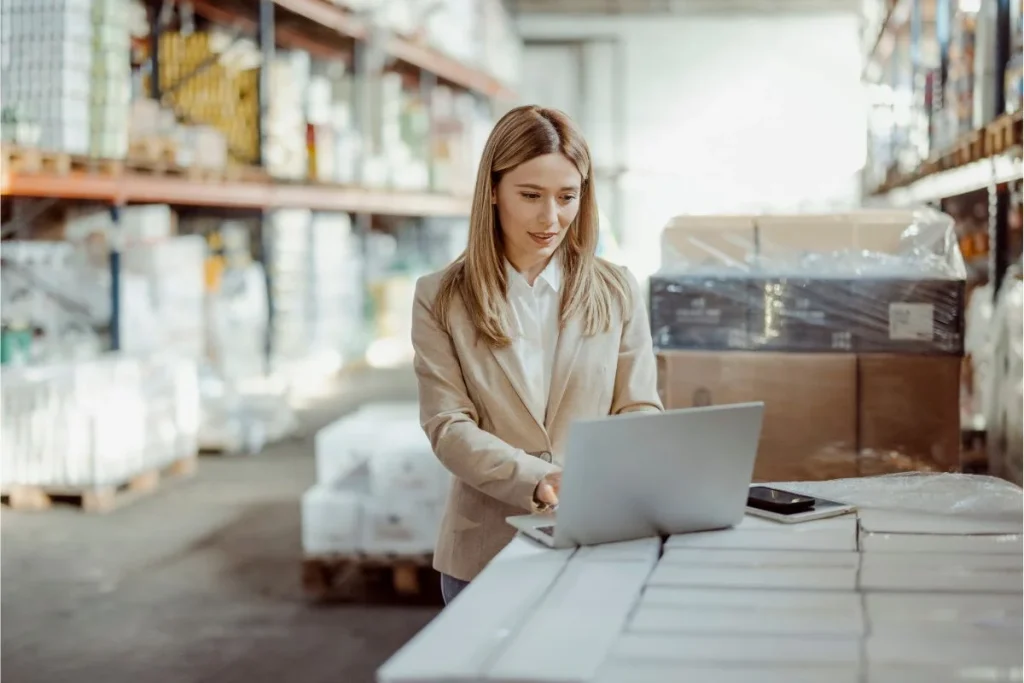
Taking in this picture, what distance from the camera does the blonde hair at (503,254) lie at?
7.23 ft

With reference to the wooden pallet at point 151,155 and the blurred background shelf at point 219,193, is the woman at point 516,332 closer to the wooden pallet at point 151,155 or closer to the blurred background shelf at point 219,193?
the blurred background shelf at point 219,193

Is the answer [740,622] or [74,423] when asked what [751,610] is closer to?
[740,622]

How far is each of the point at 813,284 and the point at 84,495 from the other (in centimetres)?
397

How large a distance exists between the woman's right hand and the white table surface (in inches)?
9.9

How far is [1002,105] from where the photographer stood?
411cm

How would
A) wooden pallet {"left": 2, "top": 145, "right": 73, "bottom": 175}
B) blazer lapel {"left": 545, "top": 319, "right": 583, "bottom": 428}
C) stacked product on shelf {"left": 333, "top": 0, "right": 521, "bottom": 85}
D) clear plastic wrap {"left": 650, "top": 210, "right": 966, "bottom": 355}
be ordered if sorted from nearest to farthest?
blazer lapel {"left": 545, "top": 319, "right": 583, "bottom": 428} → clear plastic wrap {"left": 650, "top": 210, "right": 966, "bottom": 355} → wooden pallet {"left": 2, "top": 145, "right": 73, "bottom": 175} → stacked product on shelf {"left": 333, "top": 0, "right": 521, "bottom": 85}

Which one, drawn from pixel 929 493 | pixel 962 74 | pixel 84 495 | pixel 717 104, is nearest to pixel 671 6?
pixel 717 104

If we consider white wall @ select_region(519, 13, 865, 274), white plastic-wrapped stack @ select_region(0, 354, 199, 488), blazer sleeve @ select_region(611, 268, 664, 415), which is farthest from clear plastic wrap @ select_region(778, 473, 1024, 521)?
white wall @ select_region(519, 13, 865, 274)

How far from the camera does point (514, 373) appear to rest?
229 cm

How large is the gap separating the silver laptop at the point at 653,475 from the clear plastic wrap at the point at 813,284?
1.70 metres

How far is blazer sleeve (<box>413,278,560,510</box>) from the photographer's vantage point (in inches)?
82.8

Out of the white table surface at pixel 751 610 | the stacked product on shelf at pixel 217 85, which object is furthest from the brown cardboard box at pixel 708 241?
the stacked product on shelf at pixel 217 85

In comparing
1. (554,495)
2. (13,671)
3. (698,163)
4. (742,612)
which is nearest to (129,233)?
(13,671)

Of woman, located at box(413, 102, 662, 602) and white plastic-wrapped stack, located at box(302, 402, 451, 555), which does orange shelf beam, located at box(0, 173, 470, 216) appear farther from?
woman, located at box(413, 102, 662, 602)
